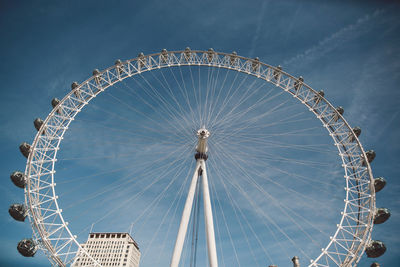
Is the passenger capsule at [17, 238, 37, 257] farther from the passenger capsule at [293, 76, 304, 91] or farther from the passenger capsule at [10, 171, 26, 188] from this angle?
the passenger capsule at [293, 76, 304, 91]

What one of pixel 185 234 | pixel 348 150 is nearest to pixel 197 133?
pixel 185 234

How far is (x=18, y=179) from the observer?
80.7 ft

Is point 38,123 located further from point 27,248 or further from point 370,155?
point 370,155

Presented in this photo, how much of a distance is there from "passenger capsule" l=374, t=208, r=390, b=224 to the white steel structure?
109065mm

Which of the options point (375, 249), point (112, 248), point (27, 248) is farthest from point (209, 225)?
point (112, 248)

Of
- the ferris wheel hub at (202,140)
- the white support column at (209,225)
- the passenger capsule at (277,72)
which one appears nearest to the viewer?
the white support column at (209,225)

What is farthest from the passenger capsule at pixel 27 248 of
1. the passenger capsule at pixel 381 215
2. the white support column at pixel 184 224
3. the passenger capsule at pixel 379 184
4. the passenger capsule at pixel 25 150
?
the passenger capsule at pixel 379 184

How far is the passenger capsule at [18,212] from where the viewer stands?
2386cm

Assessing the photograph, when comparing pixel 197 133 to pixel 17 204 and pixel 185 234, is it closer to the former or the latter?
pixel 185 234

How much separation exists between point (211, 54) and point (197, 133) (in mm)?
11109

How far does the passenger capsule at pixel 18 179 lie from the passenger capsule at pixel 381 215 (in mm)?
32826

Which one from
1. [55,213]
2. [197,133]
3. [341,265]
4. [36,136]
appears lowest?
[341,265]

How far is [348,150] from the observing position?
30438 millimetres

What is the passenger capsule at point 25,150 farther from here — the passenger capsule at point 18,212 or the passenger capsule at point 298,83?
the passenger capsule at point 298,83
